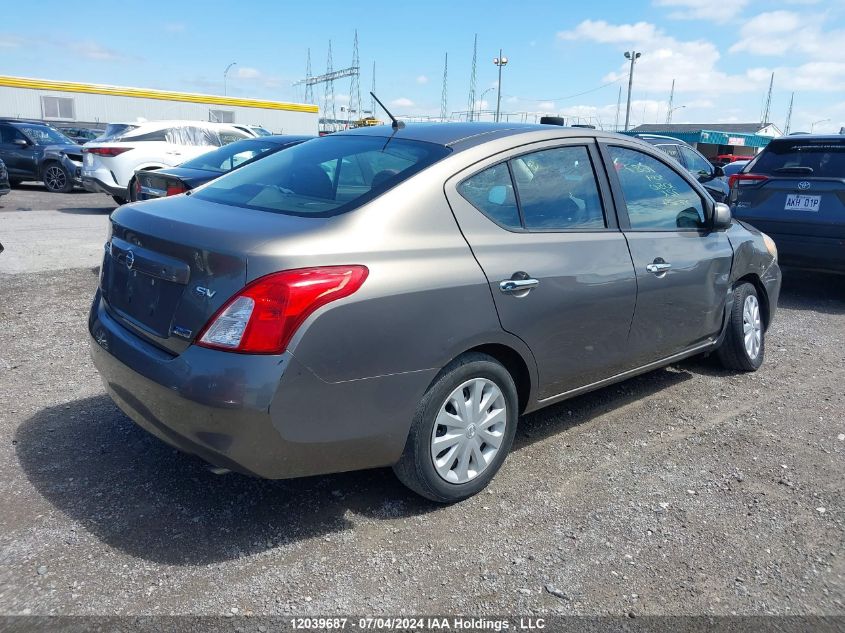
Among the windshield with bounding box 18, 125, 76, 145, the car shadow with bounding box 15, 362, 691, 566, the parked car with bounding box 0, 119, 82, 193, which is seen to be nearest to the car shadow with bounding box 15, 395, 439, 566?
the car shadow with bounding box 15, 362, 691, 566

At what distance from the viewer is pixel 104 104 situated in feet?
116

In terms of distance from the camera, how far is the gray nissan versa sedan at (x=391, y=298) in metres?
2.52

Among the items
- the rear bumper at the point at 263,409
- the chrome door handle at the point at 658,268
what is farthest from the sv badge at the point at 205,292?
the chrome door handle at the point at 658,268

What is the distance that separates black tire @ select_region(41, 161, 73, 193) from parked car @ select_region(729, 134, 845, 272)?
618 inches

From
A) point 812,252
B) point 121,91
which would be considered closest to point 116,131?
point 812,252

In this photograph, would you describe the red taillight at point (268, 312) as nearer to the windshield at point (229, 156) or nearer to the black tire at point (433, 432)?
the black tire at point (433, 432)

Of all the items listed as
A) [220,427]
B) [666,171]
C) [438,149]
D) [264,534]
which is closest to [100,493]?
[264,534]

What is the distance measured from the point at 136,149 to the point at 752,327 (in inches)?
431

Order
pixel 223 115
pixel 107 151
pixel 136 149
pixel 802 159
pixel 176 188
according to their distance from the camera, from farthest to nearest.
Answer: pixel 223 115 < pixel 136 149 < pixel 107 151 < pixel 802 159 < pixel 176 188

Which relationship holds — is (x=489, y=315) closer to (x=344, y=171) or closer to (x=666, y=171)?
(x=344, y=171)

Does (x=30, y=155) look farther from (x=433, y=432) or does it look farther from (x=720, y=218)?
(x=433, y=432)

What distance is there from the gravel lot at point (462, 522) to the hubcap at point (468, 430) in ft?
0.69

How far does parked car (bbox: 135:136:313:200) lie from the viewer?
263 inches

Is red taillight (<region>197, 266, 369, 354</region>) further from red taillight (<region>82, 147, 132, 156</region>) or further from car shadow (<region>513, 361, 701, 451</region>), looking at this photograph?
red taillight (<region>82, 147, 132, 156</region>)
